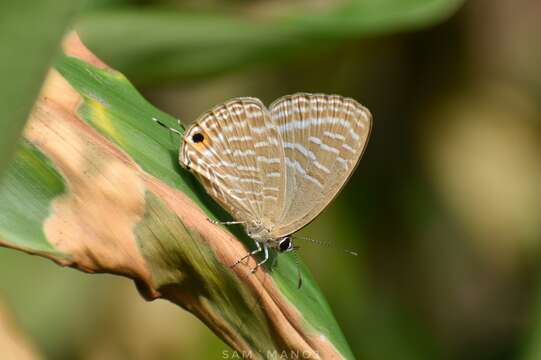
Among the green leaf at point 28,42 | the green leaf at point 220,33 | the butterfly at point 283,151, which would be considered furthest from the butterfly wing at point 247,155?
the green leaf at point 28,42

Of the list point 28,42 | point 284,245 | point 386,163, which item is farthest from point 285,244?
point 386,163

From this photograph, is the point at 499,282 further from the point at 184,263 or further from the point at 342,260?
the point at 184,263

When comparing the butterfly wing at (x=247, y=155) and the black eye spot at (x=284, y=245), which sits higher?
the butterfly wing at (x=247, y=155)

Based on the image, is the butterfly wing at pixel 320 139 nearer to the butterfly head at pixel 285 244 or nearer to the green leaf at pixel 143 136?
the butterfly head at pixel 285 244

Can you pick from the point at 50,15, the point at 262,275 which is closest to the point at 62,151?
the point at 262,275

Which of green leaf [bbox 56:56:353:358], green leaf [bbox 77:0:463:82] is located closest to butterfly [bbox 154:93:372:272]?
green leaf [bbox 56:56:353:358]
